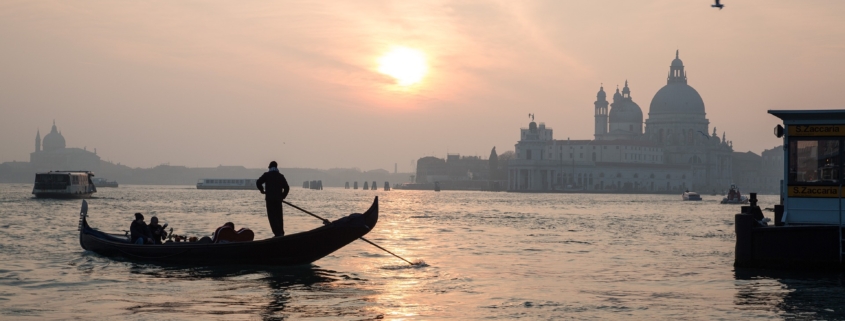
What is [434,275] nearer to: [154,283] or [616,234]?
[154,283]

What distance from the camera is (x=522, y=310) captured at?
719 inches

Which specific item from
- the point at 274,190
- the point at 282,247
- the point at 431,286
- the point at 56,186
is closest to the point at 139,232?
the point at 282,247

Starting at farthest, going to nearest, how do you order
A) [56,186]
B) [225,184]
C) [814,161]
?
1. [225,184]
2. [56,186]
3. [814,161]

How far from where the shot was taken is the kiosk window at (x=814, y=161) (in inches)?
879

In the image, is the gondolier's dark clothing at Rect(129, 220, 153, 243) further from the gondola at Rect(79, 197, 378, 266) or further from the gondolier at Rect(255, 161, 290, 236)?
the gondolier at Rect(255, 161, 290, 236)

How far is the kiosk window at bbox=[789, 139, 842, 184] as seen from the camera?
22.3 meters

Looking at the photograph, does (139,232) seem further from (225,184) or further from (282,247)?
(225,184)

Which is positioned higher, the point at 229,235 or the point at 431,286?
the point at 229,235

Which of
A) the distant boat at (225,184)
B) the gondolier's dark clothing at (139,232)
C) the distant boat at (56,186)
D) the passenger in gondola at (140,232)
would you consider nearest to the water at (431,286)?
the passenger in gondola at (140,232)

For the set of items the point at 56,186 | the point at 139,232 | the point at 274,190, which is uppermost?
the point at 56,186

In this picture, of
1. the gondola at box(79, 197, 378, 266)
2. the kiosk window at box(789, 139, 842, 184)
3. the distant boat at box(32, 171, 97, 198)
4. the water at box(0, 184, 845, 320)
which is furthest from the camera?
the distant boat at box(32, 171, 97, 198)

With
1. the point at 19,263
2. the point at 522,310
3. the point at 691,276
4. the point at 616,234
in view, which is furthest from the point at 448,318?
the point at 616,234

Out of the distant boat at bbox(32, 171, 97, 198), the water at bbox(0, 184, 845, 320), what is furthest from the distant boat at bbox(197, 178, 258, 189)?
the water at bbox(0, 184, 845, 320)

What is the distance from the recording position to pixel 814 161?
2259cm
